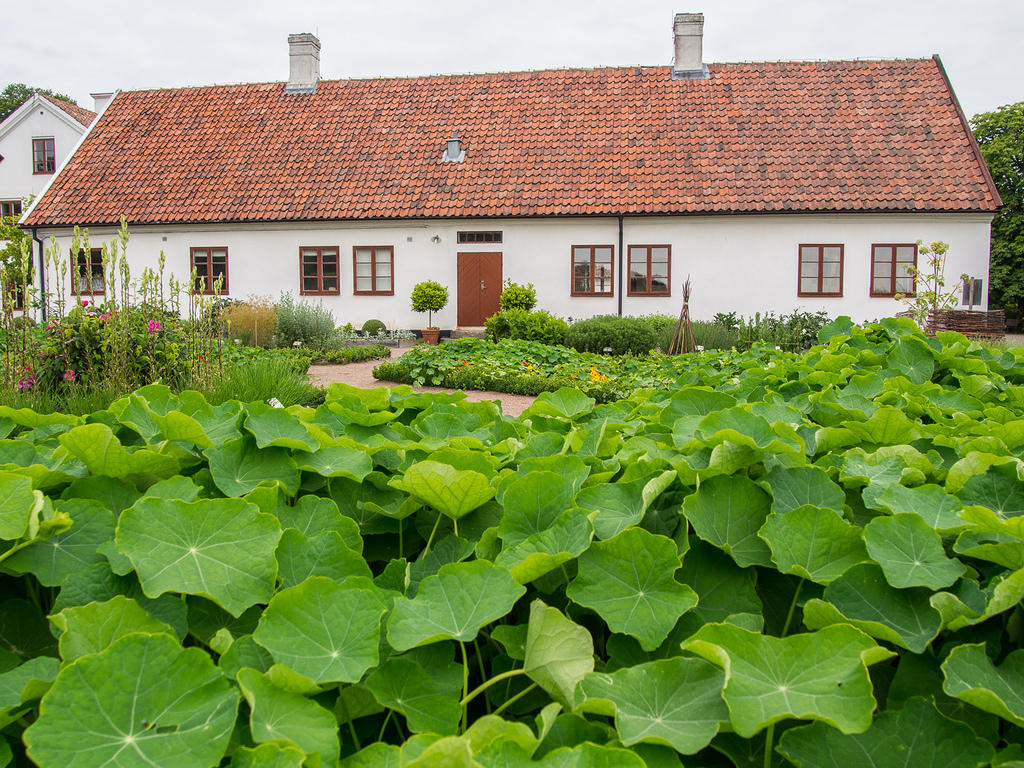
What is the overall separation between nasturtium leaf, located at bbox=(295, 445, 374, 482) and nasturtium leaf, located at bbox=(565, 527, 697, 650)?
18.0 inches

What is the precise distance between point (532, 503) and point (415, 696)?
35 cm

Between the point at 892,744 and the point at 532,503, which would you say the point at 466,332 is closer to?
the point at 532,503

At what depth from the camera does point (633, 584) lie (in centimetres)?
106

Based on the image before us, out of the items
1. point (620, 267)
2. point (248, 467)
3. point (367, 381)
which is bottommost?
point (367, 381)

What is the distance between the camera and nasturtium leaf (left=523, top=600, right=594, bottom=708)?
3.11 feet

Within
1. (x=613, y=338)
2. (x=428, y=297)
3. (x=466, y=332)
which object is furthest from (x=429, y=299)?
(x=613, y=338)

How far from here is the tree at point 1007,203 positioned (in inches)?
1227

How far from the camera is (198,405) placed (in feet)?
5.48

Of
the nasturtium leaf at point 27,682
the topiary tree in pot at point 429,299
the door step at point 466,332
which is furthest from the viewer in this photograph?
the door step at point 466,332

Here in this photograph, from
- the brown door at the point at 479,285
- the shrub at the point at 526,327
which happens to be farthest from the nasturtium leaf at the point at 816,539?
the brown door at the point at 479,285

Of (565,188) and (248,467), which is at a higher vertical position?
(565,188)

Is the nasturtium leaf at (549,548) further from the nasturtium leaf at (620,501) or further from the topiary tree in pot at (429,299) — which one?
the topiary tree in pot at (429,299)

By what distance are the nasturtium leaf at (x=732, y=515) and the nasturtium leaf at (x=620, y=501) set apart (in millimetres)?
61

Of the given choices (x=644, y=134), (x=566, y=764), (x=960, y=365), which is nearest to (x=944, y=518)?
(x=566, y=764)
